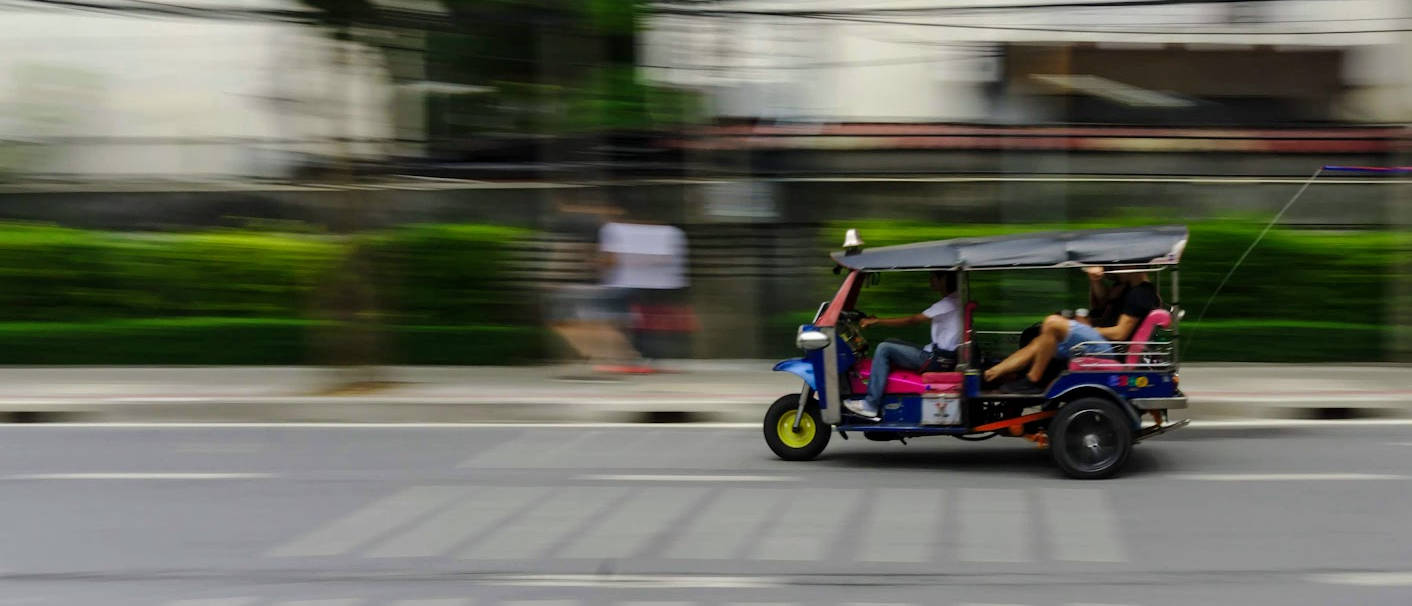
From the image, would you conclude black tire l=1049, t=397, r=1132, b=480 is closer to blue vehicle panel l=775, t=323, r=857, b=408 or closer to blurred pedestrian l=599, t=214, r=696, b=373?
blue vehicle panel l=775, t=323, r=857, b=408

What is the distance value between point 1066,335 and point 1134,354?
41 centimetres

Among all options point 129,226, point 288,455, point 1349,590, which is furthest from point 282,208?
point 1349,590

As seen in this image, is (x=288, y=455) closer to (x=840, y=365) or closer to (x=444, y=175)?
(x=840, y=365)

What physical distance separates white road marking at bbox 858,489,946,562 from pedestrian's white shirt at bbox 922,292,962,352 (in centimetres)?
109

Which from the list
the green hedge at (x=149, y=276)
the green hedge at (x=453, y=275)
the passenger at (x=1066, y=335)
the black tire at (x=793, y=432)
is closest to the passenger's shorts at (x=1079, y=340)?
the passenger at (x=1066, y=335)

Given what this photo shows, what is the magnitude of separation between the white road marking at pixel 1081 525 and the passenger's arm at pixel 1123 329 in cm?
113

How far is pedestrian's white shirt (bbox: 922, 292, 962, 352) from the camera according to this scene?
8.46 metres

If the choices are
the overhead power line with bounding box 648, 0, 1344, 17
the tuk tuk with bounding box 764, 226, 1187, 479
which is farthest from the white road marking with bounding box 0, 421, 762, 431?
the overhead power line with bounding box 648, 0, 1344, 17

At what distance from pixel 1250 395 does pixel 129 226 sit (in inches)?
484

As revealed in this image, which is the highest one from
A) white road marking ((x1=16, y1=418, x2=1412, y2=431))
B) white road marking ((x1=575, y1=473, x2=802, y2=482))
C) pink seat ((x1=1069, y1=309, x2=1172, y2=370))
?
pink seat ((x1=1069, y1=309, x2=1172, y2=370))

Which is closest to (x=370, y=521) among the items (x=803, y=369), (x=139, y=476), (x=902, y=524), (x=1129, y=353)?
(x=139, y=476)

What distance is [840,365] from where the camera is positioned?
28.4 ft

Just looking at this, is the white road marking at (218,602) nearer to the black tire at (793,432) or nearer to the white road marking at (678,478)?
the white road marking at (678,478)

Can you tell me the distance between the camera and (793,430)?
29.0 ft
